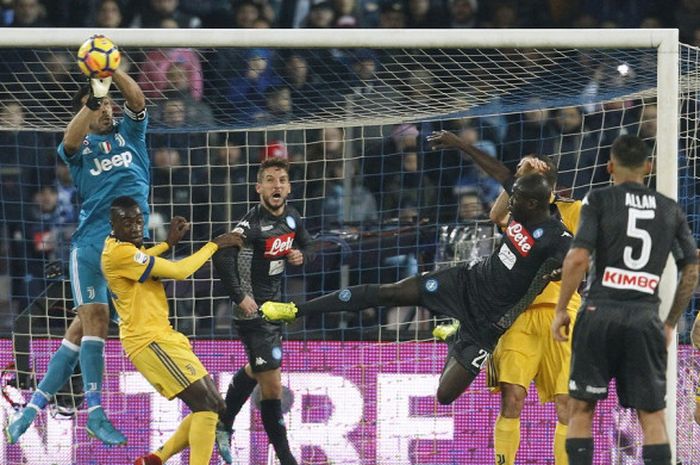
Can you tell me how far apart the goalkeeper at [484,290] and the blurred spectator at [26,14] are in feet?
17.1

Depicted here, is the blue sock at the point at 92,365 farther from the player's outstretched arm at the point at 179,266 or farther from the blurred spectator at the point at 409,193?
the blurred spectator at the point at 409,193

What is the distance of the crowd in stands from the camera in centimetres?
1036

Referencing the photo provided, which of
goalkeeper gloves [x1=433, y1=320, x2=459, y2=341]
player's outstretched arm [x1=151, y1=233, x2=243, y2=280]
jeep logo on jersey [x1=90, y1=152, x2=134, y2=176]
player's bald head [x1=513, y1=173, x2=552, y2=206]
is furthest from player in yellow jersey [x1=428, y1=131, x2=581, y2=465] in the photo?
jeep logo on jersey [x1=90, y1=152, x2=134, y2=176]

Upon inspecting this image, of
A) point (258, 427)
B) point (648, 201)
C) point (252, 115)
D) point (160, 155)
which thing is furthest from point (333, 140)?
point (648, 201)

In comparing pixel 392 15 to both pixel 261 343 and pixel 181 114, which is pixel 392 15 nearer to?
pixel 181 114

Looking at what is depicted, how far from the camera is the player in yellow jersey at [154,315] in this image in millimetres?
8461

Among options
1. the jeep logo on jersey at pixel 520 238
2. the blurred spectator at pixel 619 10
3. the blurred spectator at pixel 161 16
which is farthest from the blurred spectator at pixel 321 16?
the jeep logo on jersey at pixel 520 238

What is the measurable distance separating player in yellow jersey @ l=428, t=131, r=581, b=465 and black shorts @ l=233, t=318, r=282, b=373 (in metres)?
1.46

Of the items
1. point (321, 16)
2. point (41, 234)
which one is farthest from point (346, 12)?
point (41, 234)

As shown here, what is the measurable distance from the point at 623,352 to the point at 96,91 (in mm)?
3245

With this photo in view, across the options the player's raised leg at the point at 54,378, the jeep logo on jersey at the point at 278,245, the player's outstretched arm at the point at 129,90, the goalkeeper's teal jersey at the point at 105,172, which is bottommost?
the player's raised leg at the point at 54,378

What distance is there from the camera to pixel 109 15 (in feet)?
41.6

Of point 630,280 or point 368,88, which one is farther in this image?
point 368,88

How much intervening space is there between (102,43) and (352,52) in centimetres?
341
